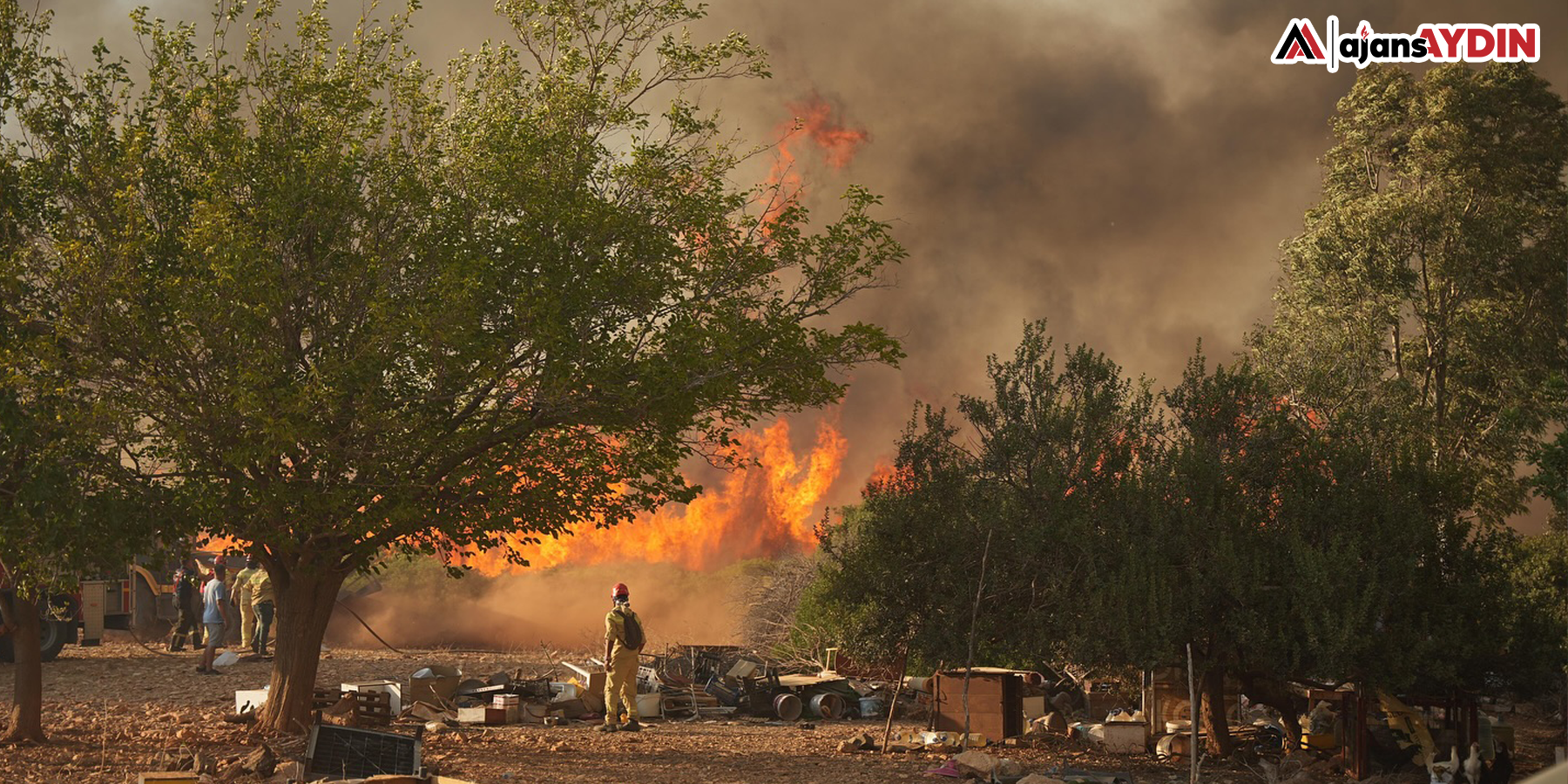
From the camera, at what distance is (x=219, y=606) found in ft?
73.3

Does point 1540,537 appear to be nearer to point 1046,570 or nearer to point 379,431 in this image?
point 1046,570

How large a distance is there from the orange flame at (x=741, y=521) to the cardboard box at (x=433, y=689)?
29.1m

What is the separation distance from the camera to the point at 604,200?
51.2 feet

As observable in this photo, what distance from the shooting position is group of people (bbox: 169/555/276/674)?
22.2m

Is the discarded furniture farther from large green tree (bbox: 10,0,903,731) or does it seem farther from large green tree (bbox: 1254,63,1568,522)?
large green tree (bbox: 1254,63,1568,522)

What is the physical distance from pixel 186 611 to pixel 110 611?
1608mm

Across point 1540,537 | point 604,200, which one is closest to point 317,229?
point 604,200

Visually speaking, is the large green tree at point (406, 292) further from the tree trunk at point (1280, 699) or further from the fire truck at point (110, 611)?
the fire truck at point (110, 611)

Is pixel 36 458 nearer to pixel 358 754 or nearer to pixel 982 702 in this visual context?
pixel 358 754

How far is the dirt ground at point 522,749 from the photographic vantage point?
547 inches

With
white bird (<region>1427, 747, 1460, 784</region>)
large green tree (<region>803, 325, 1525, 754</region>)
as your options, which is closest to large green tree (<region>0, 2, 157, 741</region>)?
large green tree (<region>803, 325, 1525, 754</region>)

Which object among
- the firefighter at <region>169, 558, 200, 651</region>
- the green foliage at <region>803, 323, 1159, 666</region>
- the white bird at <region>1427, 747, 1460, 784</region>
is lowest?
the white bird at <region>1427, 747, 1460, 784</region>

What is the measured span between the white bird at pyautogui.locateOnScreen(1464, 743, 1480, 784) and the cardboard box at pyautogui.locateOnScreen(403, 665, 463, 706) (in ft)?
42.2

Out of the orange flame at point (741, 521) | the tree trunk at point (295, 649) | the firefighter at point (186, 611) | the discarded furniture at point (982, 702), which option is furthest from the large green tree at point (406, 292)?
the orange flame at point (741, 521)
